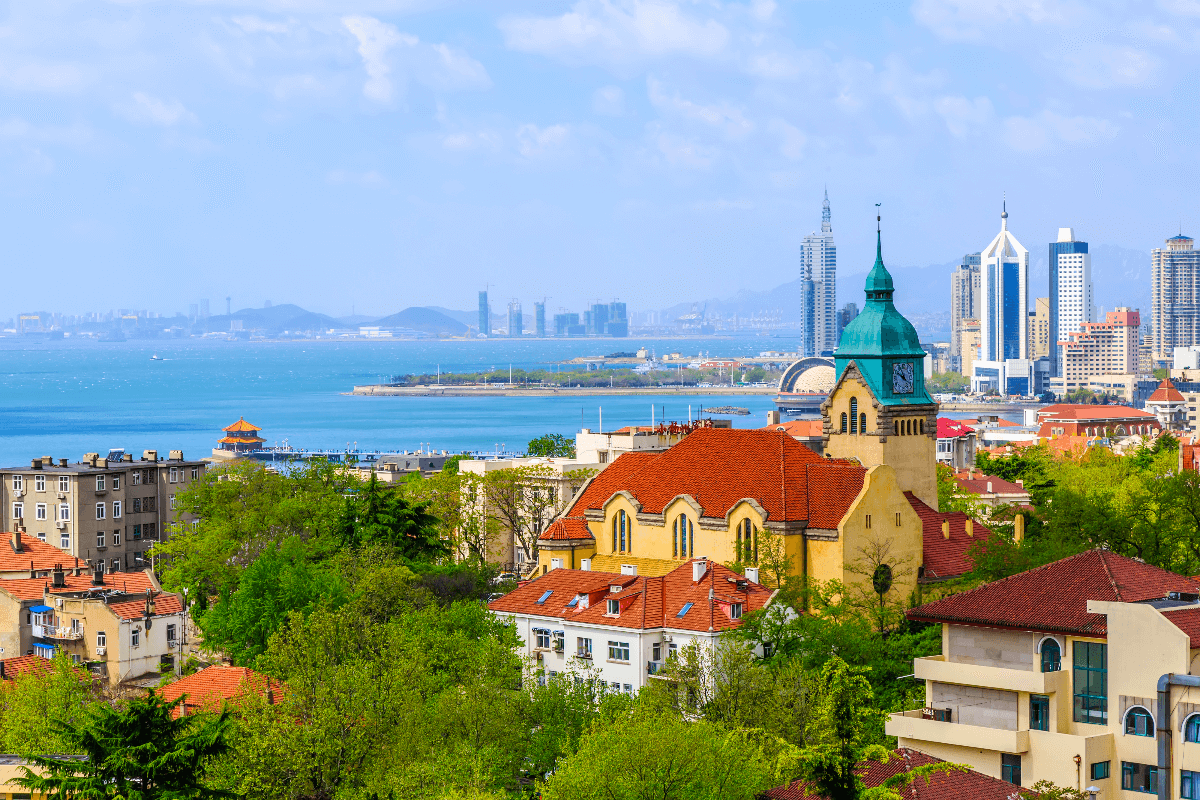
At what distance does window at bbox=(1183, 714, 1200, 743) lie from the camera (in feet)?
126

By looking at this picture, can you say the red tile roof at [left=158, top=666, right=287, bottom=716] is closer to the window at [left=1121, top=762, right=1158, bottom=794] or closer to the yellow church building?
the yellow church building

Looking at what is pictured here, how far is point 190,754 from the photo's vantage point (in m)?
34.1

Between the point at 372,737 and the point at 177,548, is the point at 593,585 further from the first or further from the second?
the point at 177,548

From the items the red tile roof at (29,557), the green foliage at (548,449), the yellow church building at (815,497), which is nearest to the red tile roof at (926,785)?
the yellow church building at (815,497)

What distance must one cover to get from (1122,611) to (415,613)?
28.4m

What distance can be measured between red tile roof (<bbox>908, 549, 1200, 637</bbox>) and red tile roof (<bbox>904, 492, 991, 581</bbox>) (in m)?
20.8

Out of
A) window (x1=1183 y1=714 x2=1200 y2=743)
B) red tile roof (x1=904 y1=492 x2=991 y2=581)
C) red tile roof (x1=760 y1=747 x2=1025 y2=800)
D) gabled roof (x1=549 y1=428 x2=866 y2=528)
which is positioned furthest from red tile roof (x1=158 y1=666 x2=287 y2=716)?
red tile roof (x1=904 y1=492 x2=991 y2=581)

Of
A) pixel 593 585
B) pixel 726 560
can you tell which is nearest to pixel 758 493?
pixel 726 560

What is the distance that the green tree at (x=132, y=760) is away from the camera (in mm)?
33406

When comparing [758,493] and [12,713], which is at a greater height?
[758,493]

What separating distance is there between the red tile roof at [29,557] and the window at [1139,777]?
47.9 metres

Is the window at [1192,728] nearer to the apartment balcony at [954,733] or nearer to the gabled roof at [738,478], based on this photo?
the apartment balcony at [954,733]

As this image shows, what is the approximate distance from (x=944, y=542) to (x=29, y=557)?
37.9m

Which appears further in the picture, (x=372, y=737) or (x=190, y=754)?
(x=372, y=737)
